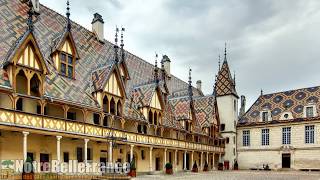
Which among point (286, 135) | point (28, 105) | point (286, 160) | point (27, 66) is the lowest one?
point (286, 160)

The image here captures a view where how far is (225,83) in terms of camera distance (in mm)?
50969

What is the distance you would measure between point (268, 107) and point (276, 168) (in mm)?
8247

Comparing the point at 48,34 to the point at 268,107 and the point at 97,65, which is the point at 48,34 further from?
the point at 268,107

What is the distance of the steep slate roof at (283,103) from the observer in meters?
46.1

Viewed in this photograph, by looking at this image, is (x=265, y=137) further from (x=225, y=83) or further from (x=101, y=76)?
(x=101, y=76)

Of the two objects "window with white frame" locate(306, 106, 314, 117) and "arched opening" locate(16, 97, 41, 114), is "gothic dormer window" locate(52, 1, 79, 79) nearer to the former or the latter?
"arched opening" locate(16, 97, 41, 114)

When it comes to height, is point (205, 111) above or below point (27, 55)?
below

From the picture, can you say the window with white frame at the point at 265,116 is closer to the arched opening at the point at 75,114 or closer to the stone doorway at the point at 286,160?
the stone doorway at the point at 286,160

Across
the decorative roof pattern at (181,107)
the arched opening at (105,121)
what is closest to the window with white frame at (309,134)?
the decorative roof pattern at (181,107)

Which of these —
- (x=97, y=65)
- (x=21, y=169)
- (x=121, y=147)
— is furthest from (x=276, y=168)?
(x=21, y=169)

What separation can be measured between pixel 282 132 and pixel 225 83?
1012cm

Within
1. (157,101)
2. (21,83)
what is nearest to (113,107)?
(157,101)

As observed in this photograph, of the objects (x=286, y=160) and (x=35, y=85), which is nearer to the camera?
(x=35, y=85)

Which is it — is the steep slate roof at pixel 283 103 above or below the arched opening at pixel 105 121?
above
